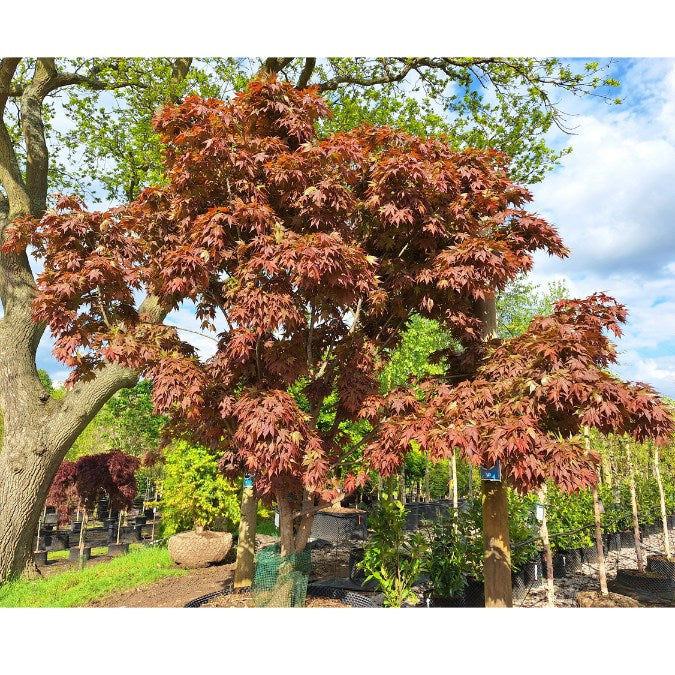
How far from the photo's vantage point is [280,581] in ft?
13.3

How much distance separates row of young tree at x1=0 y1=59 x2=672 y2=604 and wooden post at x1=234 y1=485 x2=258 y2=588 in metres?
1.57

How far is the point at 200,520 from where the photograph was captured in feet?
25.2

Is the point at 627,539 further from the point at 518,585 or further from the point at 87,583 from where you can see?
the point at 87,583

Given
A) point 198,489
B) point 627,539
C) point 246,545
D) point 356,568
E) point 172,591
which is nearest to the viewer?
point 172,591

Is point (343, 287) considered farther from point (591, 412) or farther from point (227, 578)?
point (227, 578)

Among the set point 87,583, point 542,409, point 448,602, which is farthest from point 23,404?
point 542,409

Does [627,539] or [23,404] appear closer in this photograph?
[23,404]

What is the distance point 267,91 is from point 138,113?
18.8 ft

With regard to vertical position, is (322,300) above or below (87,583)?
above

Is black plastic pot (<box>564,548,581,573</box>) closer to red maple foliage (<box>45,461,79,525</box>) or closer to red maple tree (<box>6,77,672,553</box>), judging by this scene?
red maple tree (<box>6,77,672,553</box>)

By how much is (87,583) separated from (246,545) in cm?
216

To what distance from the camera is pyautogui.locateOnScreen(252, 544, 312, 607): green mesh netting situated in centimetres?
404

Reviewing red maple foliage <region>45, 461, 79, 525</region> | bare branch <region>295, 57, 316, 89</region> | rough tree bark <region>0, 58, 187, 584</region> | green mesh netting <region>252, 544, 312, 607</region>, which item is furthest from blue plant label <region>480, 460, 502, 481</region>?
red maple foliage <region>45, 461, 79, 525</region>

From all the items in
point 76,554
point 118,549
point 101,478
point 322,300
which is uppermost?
point 322,300
